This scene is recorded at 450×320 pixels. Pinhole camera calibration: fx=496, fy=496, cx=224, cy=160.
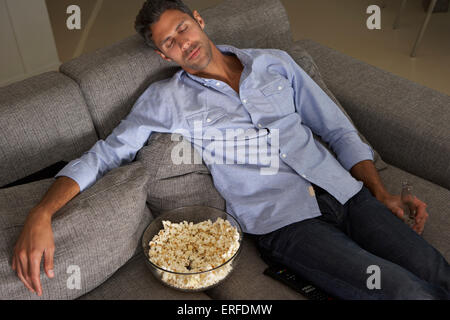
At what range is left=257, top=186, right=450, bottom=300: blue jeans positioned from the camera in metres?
1.25

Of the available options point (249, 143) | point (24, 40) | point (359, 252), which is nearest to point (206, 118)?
point (249, 143)

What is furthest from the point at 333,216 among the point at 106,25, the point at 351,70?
the point at 106,25

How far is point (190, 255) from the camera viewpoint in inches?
54.1

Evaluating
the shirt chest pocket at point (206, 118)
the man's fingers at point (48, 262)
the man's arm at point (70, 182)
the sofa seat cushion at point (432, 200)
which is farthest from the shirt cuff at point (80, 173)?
the sofa seat cushion at point (432, 200)

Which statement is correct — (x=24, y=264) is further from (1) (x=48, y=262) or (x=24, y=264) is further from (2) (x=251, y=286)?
(2) (x=251, y=286)

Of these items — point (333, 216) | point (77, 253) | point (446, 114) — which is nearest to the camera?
point (77, 253)

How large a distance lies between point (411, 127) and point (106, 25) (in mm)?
2812

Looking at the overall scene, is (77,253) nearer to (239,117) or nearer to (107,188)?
(107,188)

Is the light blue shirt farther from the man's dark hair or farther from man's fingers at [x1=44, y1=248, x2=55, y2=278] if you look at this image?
man's fingers at [x1=44, y1=248, x2=55, y2=278]

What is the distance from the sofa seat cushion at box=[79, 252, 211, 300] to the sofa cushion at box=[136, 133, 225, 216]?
0.22 m

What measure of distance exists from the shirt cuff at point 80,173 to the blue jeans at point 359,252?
0.52m

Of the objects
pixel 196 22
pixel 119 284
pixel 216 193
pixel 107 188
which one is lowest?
pixel 119 284

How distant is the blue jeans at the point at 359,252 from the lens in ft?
4.12

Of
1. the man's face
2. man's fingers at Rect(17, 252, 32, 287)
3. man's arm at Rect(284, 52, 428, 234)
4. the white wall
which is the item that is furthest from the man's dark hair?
the white wall
